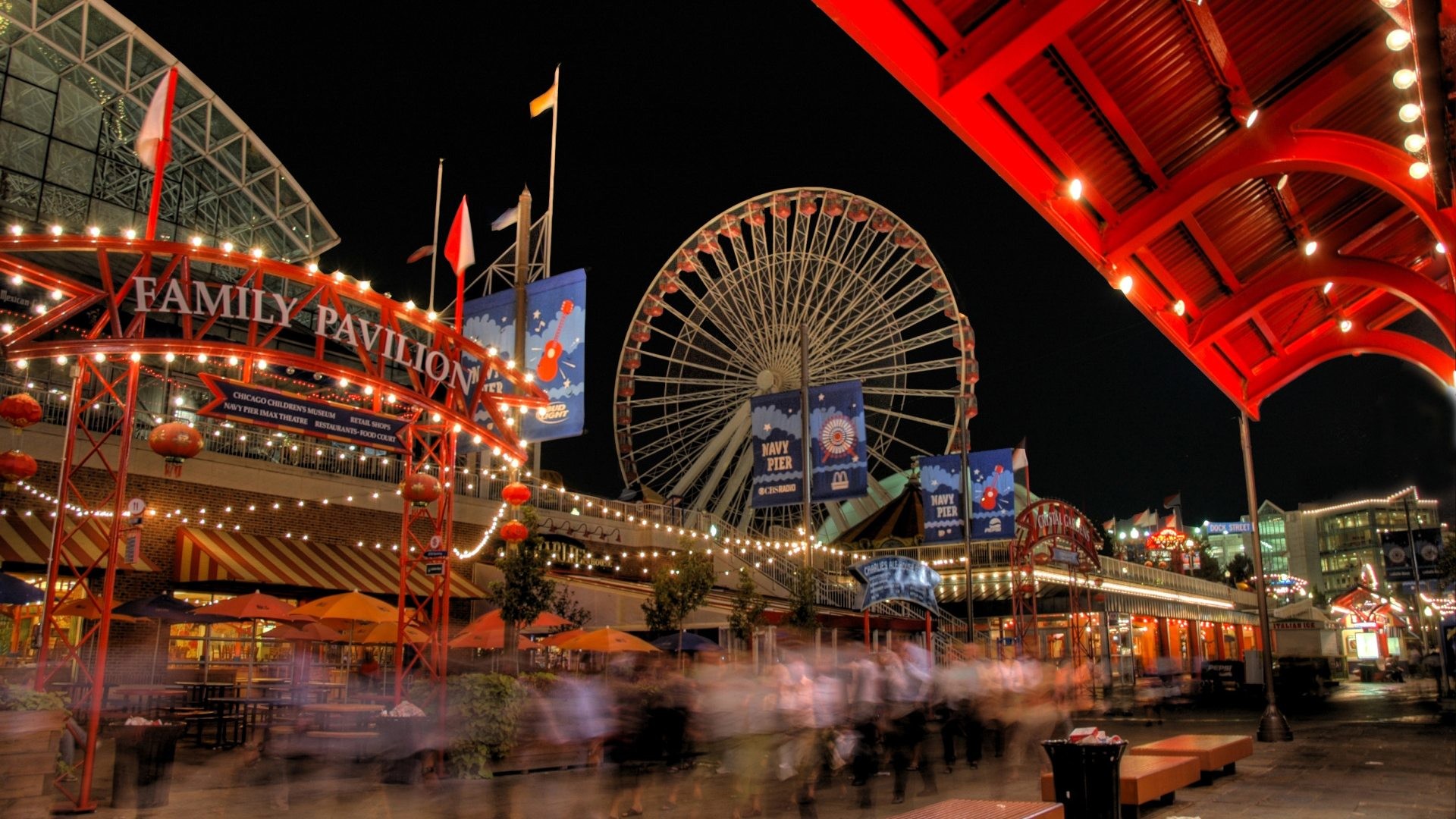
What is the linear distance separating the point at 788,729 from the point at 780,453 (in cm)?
1215

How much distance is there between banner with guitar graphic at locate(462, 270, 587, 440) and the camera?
19.2 metres

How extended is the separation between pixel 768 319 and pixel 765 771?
30.1m

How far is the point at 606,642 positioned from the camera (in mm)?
19969

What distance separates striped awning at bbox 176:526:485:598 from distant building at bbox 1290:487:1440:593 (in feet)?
449

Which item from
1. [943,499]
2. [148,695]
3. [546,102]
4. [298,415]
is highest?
[546,102]

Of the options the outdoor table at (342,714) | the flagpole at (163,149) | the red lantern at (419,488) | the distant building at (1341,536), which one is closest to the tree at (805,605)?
the outdoor table at (342,714)

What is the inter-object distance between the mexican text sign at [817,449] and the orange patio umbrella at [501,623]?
15.7ft

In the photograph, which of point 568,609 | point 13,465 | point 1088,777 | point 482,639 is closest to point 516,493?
point 482,639

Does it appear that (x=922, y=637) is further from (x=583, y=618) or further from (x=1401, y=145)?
(x=1401, y=145)

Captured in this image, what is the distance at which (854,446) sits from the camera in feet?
76.8

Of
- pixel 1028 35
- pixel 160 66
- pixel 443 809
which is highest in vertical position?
pixel 160 66

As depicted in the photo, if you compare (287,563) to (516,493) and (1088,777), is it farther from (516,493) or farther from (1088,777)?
(1088,777)

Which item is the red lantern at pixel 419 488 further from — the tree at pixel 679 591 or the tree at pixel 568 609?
the tree at pixel 568 609

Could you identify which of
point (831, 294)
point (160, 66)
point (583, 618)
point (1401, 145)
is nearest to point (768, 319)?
point (831, 294)
